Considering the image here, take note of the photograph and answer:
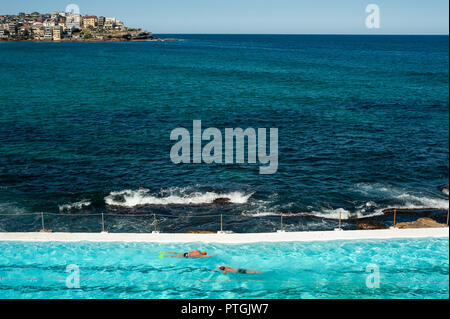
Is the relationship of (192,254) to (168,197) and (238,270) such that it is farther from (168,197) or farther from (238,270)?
(168,197)

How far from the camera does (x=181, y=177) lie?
29953 mm

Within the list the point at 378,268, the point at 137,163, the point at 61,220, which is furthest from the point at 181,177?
the point at 378,268

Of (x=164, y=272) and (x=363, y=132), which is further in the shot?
(x=363, y=132)

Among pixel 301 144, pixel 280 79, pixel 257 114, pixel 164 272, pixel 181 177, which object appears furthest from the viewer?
pixel 280 79

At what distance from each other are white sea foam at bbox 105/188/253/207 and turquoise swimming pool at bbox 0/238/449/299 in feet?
22.9

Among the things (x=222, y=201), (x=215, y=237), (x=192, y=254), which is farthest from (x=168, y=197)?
(x=192, y=254)

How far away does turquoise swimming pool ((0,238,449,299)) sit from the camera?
16031 mm

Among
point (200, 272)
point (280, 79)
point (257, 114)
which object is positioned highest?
point (280, 79)

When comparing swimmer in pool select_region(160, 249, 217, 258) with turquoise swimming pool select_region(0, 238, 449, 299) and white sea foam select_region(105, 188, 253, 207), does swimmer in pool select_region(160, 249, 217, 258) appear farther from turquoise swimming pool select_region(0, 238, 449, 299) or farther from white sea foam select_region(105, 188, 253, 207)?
white sea foam select_region(105, 188, 253, 207)

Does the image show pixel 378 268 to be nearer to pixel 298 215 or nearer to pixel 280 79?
pixel 298 215

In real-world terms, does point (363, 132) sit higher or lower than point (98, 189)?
higher

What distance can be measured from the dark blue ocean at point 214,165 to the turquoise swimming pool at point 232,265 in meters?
3.71

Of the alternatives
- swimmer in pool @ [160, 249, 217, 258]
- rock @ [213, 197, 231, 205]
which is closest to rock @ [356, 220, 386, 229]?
rock @ [213, 197, 231, 205]

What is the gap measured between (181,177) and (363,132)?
2132 cm
